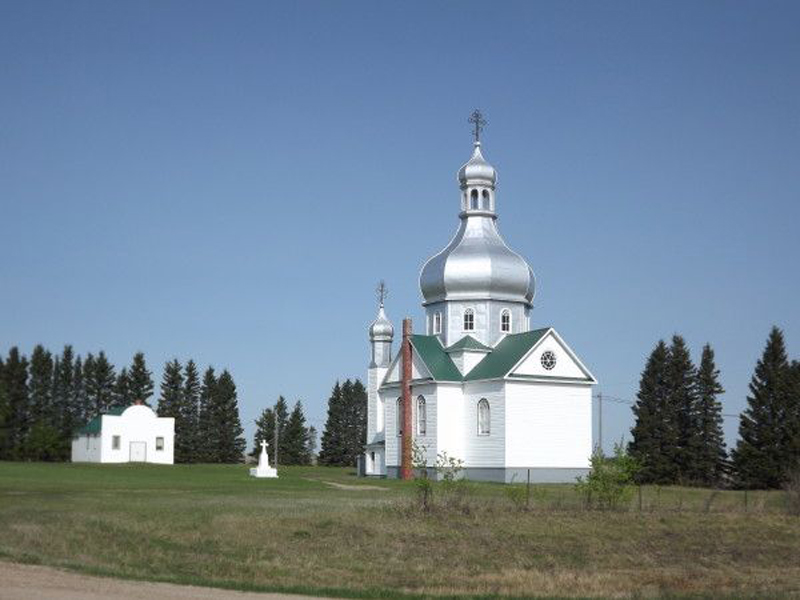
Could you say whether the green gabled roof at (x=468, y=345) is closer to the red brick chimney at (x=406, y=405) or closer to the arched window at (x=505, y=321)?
the arched window at (x=505, y=321)

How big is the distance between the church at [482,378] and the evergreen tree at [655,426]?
9.20 meters

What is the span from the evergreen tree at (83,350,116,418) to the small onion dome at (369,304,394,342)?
3334 cm

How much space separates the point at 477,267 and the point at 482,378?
679 centimetres

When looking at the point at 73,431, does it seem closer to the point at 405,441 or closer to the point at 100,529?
the point at 405,441

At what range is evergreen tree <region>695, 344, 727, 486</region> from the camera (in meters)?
68.8

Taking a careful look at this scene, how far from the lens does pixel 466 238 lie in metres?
67.1

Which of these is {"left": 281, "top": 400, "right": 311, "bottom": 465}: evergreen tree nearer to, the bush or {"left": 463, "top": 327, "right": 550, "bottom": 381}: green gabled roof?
{"left": 463, "top": 327, "right": 550, "bottom": 381}: green gabled roof

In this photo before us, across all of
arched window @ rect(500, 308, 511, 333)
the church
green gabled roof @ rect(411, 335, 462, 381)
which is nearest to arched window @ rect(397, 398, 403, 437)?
the church

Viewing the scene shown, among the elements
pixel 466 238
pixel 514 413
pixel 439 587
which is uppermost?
pixel 466 238

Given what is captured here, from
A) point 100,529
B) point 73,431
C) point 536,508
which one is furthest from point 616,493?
point 73,431

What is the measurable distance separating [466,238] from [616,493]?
31.9 metres

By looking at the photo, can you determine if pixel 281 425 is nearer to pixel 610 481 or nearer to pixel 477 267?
pixel 477 267

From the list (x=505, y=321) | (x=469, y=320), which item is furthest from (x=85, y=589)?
(x=505, y=321)

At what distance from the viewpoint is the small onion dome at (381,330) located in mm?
74562
